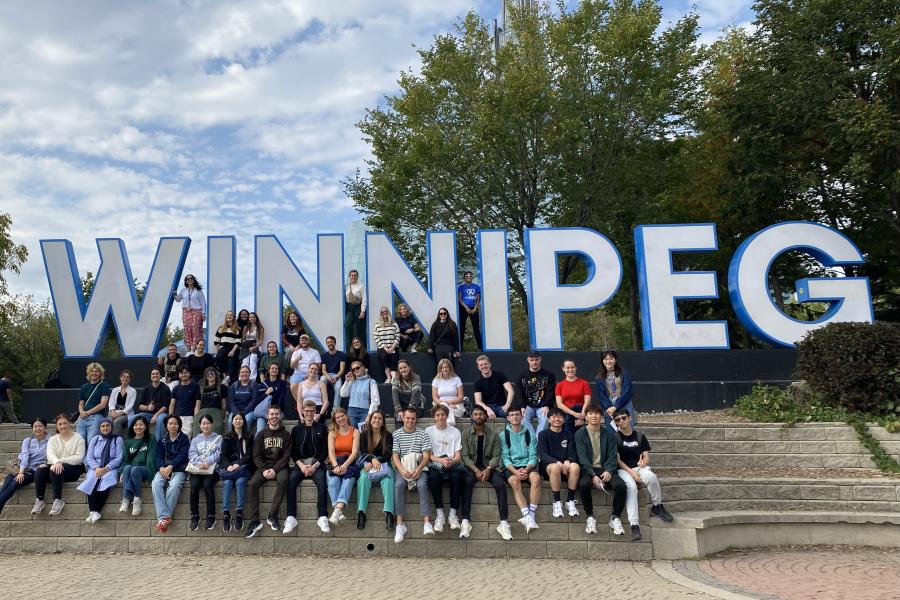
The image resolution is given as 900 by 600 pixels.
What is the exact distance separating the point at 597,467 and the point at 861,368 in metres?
5.71

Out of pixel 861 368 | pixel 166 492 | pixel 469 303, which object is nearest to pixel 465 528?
pixel 166 492

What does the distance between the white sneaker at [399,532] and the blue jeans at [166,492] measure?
2.87 metres

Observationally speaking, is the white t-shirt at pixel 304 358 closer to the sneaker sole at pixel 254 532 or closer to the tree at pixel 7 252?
the sneaker sole at pixel 254 532

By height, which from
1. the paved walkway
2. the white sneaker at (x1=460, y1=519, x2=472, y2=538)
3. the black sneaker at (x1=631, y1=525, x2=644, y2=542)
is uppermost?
the white sneaker at (x1=460, y1=519, x2=472, y2=538)

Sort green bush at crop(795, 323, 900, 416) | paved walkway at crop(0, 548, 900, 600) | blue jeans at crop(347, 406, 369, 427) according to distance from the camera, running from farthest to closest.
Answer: green bush at crop(795, 323, 900, 416)
blue jeans at crop(347, 406, 369, 427)
paved walkway at crop(0, 548, 900, 600)

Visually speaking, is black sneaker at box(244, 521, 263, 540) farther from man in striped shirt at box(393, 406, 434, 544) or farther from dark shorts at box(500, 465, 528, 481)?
dark shorts at box(500, 465, 528, 481)

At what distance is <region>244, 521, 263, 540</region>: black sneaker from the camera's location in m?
8.03

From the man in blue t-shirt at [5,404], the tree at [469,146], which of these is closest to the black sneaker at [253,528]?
the man in blue t-shirt at [5,404]

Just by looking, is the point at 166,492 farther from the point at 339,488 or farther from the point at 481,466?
the point at 481,466

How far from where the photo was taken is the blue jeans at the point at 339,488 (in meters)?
8.02

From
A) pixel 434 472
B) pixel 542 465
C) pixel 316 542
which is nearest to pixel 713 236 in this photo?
pixel 542 465

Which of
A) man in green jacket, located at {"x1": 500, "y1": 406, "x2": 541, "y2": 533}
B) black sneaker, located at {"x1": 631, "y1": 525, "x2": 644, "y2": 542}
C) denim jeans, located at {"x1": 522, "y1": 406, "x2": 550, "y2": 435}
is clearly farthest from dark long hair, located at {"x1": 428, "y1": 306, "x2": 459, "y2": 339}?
black sneaker, located at {"x1": 631, "y1": 525, "x2": 644, "y2": 542}

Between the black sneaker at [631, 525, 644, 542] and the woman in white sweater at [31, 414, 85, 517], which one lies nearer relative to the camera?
the black sneaker at [631, 525, 644, 542]

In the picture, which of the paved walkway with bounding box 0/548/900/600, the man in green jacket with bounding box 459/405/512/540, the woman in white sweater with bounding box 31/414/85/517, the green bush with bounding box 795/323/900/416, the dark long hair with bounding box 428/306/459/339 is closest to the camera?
the paved walkway with bounding box 0/548/900/600
